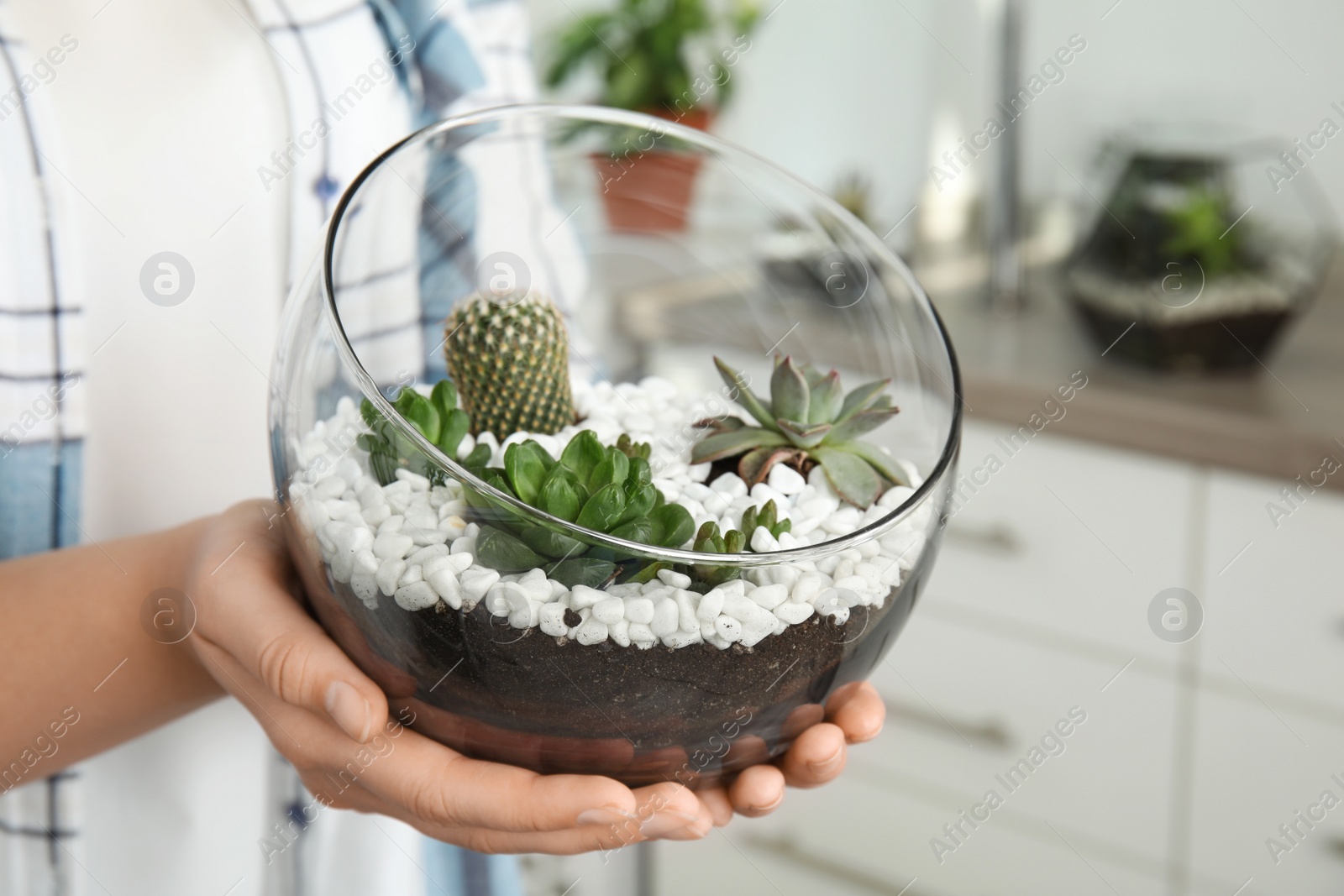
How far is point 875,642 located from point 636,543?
0.12 metres

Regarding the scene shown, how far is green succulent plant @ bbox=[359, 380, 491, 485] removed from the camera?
0.36 metres

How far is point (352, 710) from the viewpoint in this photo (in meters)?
0.40

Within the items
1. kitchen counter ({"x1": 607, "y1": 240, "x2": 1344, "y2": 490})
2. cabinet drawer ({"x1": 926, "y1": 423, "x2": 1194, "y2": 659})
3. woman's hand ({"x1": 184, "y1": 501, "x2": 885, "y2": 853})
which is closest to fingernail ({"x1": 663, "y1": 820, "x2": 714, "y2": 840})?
woman's hand ({"x1": 184, "y1": 501, "x2": 885, "y2": 853})

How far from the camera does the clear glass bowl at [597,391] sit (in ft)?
1.20

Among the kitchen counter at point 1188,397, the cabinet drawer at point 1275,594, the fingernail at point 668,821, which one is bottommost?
the cabinet drawer at point 1275,594

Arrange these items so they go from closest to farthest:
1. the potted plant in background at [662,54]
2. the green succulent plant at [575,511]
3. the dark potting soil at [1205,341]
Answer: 1. the green succulent plant at [575,511]
2. the dark potting soil at [1205,341]
3. the potted plant in background at [662,54]

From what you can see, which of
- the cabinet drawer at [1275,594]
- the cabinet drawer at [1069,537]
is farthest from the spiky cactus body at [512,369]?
the cabinet drawer at [1275,594]

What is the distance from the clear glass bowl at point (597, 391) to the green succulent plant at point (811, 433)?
14 millimetres

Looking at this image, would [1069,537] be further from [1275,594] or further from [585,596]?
[585,596]

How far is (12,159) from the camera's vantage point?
0.54 meters

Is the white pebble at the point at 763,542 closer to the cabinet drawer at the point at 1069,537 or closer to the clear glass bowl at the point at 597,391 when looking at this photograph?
the clear glass bowl at the point at 597,391

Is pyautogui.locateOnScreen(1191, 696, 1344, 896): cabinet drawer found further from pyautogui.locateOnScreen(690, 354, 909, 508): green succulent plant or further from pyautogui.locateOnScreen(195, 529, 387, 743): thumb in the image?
pyautogui.locateOnScreen(195, 529, 387, 743): thumb

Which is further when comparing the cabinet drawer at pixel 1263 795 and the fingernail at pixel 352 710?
the cabinet drawer at pixel 1263 795

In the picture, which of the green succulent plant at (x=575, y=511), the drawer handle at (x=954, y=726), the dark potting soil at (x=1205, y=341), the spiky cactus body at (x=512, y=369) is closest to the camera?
the green succulent plant at (x=575, y=511)
